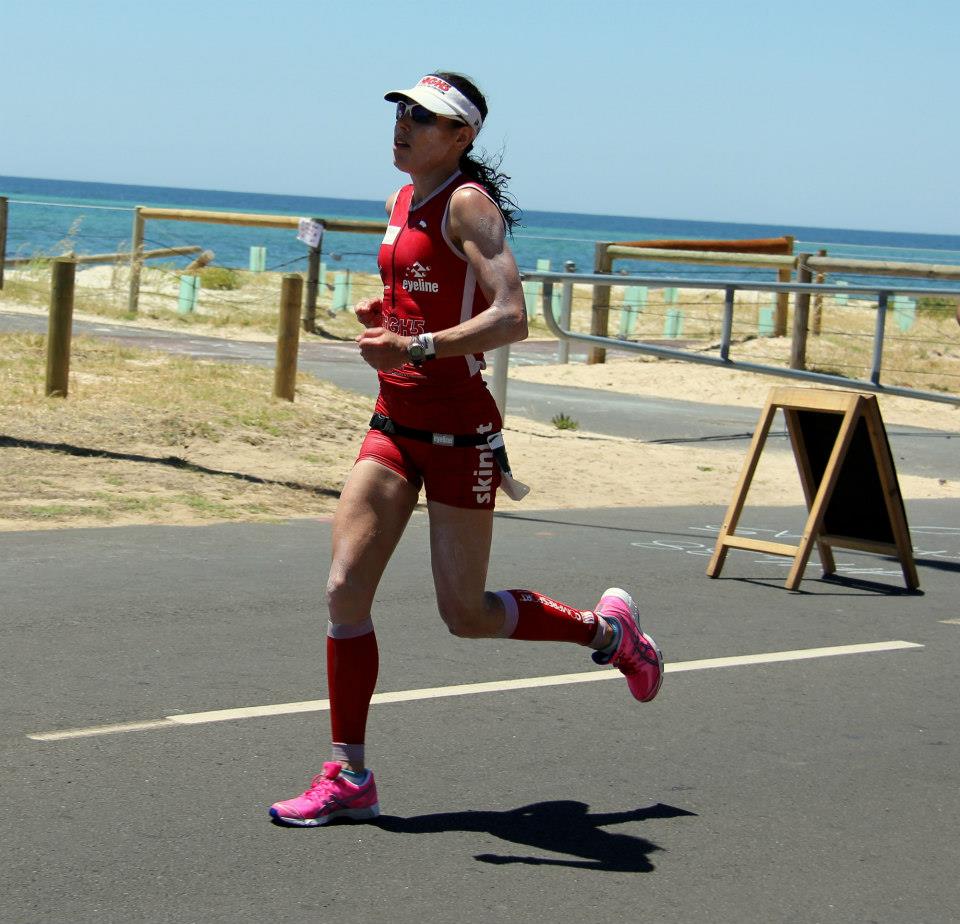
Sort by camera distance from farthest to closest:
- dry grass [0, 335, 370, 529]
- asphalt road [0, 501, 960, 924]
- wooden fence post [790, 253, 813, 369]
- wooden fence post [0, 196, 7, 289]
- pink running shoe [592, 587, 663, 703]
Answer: wooden fence post [0, 196, 7, 289] < wooden fence post [790, 253, 813, 369] < dry grass [0, 335, 370, 529] < pink running shoe [592, 587, 663, 703] < asphalt road [0, 501, 960, 924]

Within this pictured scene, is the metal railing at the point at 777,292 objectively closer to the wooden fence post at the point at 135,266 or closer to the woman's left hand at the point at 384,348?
the woman's left hand at the point at 384,348

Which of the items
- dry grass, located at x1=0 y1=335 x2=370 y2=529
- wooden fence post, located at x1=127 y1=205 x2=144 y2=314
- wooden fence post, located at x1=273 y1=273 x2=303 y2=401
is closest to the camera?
dry grass, located at x1=0 y1=335 x2=370 y2=529

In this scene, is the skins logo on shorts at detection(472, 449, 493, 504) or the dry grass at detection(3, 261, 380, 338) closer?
the skins logo on shorts at detection(472, 449, 493, 504)

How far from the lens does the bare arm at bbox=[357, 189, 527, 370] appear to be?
173 inches

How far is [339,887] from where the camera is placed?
4.01 m

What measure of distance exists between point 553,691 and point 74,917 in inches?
107

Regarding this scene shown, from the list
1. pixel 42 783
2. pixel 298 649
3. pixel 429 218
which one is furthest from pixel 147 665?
pixel 429 218

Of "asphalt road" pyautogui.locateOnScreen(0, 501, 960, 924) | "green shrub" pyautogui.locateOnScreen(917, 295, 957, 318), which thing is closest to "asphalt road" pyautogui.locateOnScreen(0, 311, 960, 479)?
"asphalt road" pyautogui.locateOnScreen(0, 501, 960, 924)

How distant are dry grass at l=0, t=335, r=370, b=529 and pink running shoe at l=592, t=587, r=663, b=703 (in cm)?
469

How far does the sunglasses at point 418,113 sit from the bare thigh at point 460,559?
3.63 ft

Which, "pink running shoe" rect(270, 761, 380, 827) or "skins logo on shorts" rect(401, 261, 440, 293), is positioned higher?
"skins logo on shorts" rect(401, 261, 440, 293)

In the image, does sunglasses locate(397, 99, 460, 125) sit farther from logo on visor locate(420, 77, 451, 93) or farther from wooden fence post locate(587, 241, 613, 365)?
wooden fence post locate(587, 241, 613, 365)

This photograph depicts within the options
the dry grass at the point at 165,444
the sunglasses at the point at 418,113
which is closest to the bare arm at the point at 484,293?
the sunglasses at the point at 418,113

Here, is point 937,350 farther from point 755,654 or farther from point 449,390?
point 449,390
